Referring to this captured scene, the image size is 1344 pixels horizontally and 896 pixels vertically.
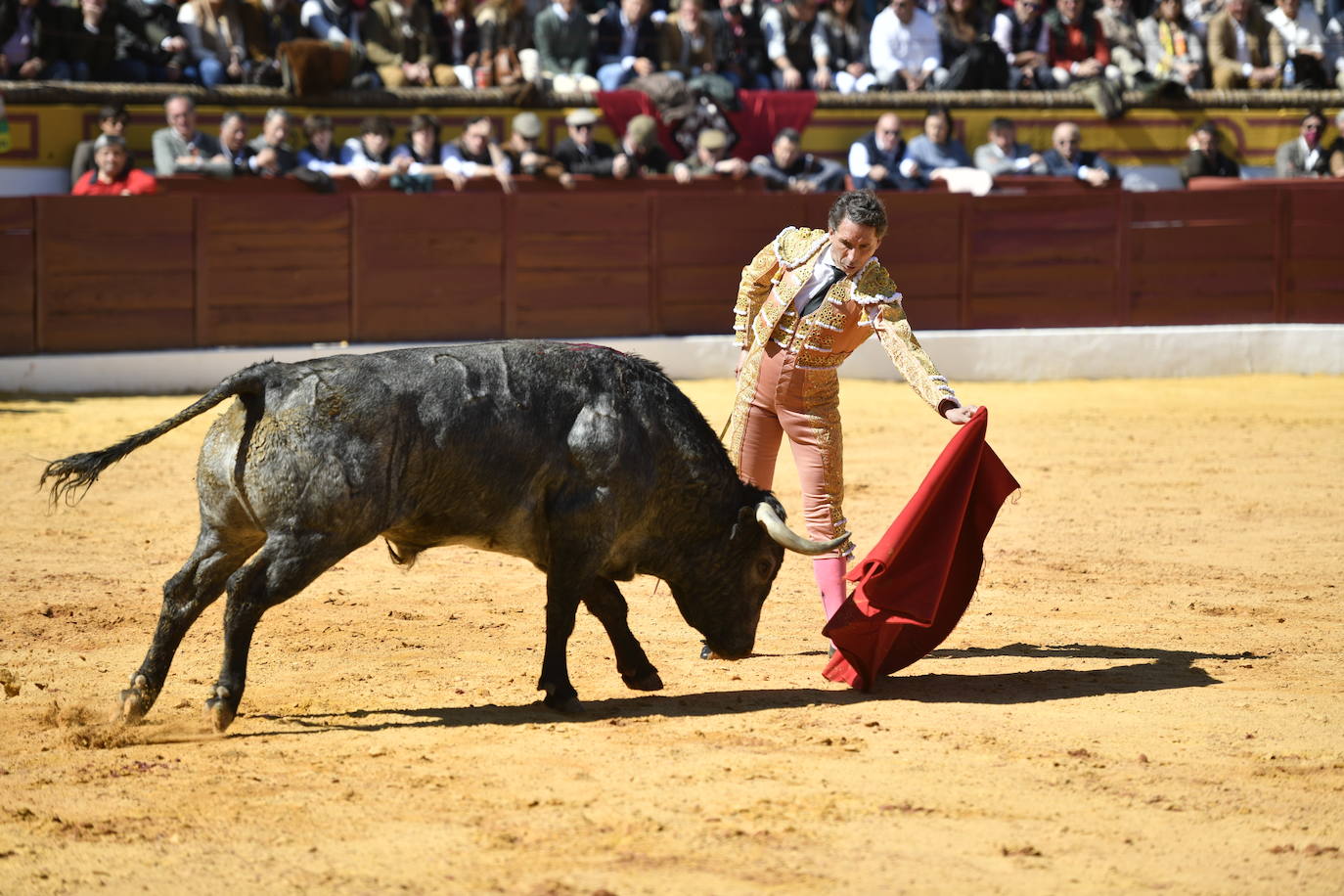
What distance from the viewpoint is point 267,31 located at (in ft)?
34.3

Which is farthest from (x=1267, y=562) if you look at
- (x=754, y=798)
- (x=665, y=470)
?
(x=754, y=798)

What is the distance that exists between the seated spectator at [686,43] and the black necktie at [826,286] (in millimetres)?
→ 7011

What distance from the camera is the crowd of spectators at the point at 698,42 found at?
10.1 meters

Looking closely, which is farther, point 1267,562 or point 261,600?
point 1267,562

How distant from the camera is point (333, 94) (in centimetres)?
1032

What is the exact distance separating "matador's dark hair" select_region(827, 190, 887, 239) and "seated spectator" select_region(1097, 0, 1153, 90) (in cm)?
881

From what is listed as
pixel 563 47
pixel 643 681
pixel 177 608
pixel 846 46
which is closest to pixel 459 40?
pixel 563 47

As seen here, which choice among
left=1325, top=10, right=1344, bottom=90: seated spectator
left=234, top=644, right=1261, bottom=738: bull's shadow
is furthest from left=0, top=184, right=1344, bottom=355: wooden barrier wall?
left=234, top=644, right=1261, bottom=738: bull's shadow

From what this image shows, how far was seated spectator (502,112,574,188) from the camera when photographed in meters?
10.5

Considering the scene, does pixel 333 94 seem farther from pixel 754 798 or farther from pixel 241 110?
pixel 754 798

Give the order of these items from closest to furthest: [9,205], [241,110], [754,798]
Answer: [754,798] < [9,205] < [241,110]

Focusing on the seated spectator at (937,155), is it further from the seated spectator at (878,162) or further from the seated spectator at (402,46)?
the seated spectator at (402,46)

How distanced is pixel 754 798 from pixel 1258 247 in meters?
9.59

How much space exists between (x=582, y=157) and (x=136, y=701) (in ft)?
24.0
